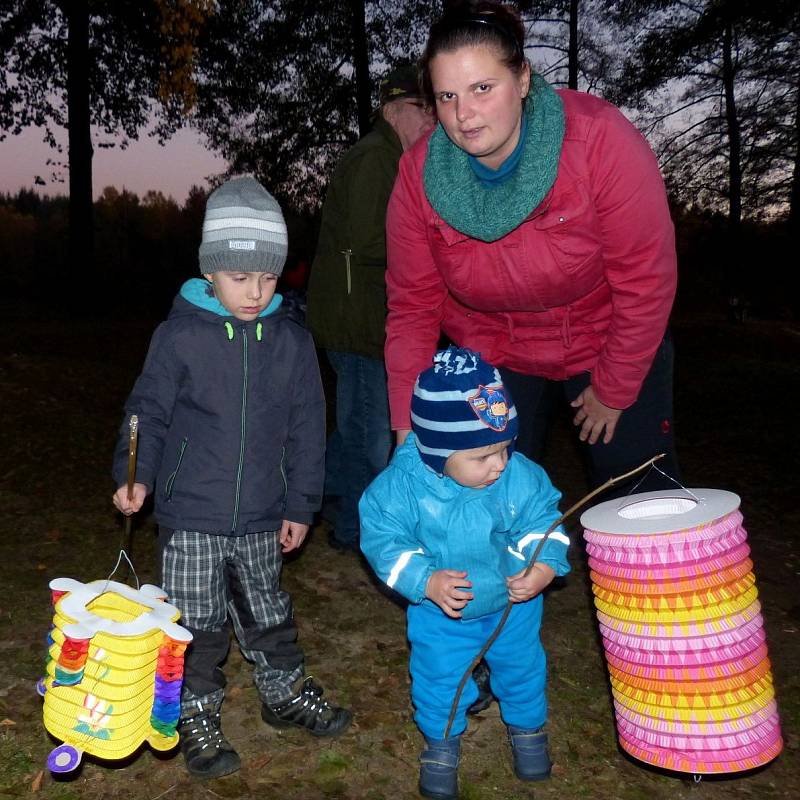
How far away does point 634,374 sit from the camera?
117 inches

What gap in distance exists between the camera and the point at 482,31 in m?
2.61

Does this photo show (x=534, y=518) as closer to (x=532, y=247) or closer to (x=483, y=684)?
(x=532, y=247)

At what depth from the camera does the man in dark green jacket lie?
13.5 feet

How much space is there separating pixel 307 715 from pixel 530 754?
0.84m

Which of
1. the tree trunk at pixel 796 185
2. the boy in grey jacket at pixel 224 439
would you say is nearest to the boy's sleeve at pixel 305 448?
the boy in grey jacket at pixel 224 439

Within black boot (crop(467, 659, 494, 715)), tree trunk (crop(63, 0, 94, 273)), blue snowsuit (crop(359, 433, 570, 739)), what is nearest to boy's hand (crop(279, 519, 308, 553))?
blue snowsuit (crop(359, 433, 570, 739))

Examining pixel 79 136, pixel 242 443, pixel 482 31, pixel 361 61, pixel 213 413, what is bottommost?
pixel 242 443

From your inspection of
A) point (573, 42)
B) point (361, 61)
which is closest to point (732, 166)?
point (573, 42)

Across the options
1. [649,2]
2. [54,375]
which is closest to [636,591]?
[54,375]

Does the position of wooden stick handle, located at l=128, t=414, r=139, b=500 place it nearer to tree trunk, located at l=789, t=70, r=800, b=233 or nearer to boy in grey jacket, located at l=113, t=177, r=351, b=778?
boy in grey jacket, located at l=113, t=177, r=351, b=778

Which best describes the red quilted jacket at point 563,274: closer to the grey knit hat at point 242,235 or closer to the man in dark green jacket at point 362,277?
the grey knit hat at point 242,235

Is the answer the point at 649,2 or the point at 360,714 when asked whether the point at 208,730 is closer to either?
the point at 360,714

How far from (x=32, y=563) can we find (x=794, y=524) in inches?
188

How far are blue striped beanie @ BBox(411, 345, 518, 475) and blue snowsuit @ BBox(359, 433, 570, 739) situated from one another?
137 mm
